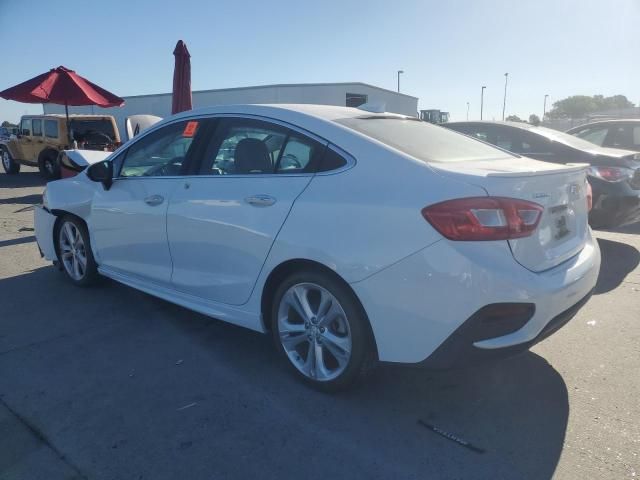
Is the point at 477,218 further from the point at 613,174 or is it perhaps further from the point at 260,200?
the point at 613,174

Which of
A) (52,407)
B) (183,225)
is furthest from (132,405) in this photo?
(183,225)

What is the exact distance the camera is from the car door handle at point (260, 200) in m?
3.02

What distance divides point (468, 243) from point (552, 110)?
89.0 meters

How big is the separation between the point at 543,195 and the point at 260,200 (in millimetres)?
1541

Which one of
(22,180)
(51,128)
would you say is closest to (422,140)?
(51,128)

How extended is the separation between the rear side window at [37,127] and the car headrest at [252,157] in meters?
13.7

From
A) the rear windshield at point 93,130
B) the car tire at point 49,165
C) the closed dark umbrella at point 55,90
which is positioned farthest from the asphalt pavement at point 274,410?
the car tire at point 49,165

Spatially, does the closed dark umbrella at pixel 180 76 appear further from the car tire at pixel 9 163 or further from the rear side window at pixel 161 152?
the car tire at pixel 9 163

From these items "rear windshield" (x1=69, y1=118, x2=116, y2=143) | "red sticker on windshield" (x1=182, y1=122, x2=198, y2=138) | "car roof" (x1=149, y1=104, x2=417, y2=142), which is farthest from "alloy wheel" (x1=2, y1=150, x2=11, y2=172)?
"car roof" (x1=149, y1=104, x2=417, y2=142)

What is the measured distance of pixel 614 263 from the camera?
5.66m

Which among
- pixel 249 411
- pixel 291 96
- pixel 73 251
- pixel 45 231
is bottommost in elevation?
pixel 249 411

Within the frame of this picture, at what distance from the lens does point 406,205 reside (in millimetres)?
2484

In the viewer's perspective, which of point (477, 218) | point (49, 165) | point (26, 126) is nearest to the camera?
point (477, 218)

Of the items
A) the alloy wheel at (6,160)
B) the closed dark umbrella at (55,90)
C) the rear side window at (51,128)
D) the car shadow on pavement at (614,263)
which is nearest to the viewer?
the car shadow on pavement at (614,263)
